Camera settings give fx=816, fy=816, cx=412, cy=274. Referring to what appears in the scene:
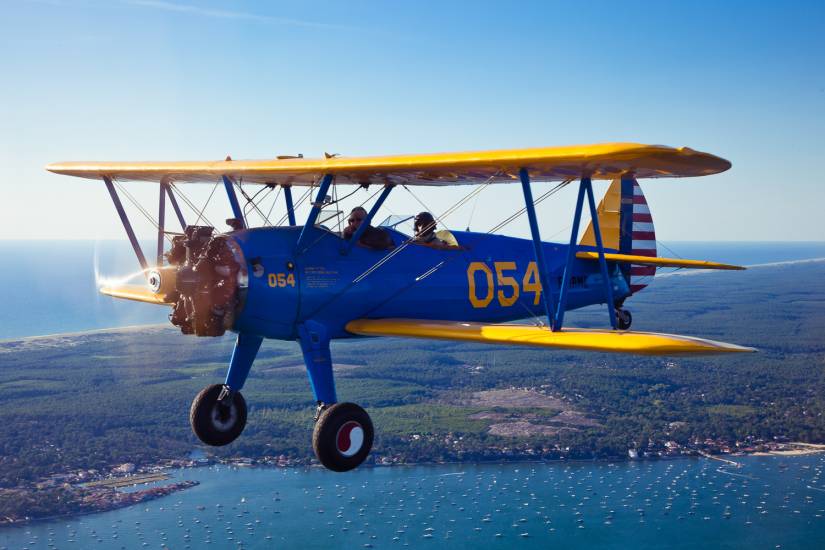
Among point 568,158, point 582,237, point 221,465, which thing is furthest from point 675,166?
point 221,465

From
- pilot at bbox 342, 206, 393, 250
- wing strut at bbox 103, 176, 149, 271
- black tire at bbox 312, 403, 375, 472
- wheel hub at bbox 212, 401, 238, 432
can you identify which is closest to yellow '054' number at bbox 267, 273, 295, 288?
pilot at bbox 342, 206, 393, 250

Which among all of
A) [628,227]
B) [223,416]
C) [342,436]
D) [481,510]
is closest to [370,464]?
[481,510]

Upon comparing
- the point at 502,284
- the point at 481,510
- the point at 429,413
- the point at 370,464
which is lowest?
the point at 481,510

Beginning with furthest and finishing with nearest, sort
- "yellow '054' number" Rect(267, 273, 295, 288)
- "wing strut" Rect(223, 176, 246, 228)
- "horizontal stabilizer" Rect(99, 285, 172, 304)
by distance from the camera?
"horizontal stabilizer" Rect(99, 285, 172, 304) < "wing strut" Rect(223, 176, 246, 228) < "yellow '054' number" Rect(267, 273, 295, 288)

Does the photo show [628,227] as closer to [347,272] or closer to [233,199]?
[347,272]

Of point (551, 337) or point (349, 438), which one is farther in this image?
point (349, 438)

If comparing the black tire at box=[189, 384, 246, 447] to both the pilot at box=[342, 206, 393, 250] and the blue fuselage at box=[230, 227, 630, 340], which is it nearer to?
the blue fuselage at box=[230, 227, 630, 340]

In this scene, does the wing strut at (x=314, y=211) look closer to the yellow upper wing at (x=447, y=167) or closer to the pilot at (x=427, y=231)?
the yellow upper wing at (x=447, y=167)
